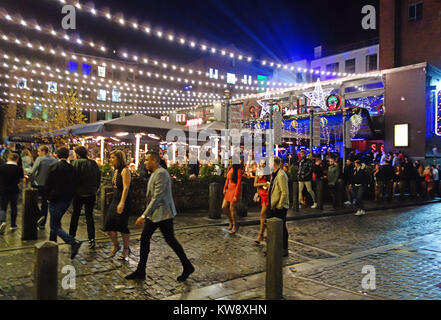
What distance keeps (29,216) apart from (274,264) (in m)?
5.12

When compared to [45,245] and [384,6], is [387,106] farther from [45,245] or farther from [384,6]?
[45,245]

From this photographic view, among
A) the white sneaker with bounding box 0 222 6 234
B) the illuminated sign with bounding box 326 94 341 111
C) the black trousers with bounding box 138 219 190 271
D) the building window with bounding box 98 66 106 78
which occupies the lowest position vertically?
the white sneaker with bounding box 0 222 6 234

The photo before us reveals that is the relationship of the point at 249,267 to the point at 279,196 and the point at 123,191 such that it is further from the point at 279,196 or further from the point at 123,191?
the point at 123,191

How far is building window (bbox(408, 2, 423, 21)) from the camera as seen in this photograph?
21.8 metres

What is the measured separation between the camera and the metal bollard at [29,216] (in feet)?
21.8

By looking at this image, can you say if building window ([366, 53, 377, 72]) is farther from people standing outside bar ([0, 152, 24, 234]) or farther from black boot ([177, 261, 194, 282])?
black boot ([177, 261, 194, 282])

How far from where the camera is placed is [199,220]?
9.07 metres

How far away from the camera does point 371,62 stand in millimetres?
31016

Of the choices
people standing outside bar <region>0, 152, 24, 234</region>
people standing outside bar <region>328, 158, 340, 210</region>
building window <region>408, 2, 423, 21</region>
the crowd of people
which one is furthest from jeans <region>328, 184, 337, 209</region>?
building window <region>408, 2, 423, 21</region>

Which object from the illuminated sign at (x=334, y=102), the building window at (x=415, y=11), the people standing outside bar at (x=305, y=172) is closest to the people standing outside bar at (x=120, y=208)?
the people standing outside bar at (x=305, y=172)

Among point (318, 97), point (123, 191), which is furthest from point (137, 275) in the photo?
point (318, 97)

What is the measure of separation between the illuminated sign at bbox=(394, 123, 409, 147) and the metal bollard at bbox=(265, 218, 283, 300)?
1822 cm

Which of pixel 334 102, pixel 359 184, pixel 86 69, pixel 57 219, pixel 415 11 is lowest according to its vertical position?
pixel 57 219
